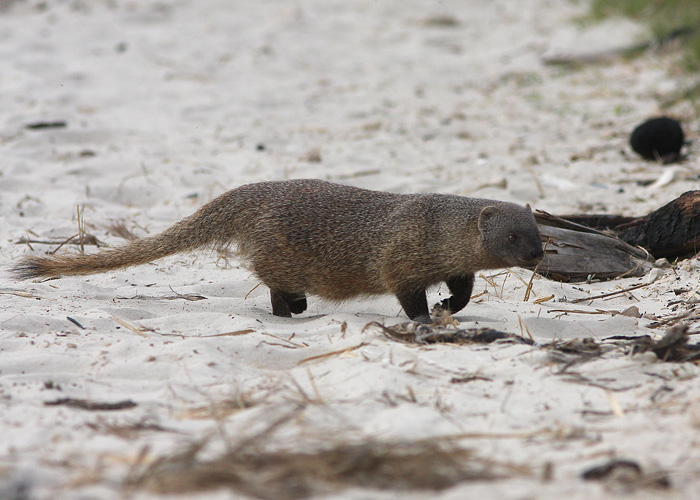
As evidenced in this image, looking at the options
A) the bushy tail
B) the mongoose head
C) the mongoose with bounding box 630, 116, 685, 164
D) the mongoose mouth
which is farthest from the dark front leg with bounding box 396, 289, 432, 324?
the mongoose with bounding box 630, 116, 685, 164

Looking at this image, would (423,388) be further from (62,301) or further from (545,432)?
(62,301)

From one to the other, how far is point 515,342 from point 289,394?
1.10 m

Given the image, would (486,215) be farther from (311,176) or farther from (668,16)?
(668,16)

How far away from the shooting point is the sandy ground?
229cm

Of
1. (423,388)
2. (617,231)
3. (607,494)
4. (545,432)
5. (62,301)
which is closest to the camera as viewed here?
(607,494)

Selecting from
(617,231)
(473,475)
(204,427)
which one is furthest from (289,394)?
(617,231)

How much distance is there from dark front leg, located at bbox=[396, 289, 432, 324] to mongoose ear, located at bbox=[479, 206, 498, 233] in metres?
0.49

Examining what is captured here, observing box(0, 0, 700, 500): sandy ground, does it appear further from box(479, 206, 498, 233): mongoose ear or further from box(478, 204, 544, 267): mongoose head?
box(479, 206, 498, 233): mongoose ear

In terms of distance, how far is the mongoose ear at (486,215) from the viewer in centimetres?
400

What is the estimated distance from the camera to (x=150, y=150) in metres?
7.44

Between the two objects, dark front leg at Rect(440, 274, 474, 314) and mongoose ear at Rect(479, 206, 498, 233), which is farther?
dark front leg at Rect(440, 274, 474, 314)

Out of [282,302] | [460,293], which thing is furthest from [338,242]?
[460,293]

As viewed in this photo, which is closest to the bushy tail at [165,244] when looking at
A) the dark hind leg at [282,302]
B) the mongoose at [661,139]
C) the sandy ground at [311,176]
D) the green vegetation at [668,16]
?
the sandy ground at [311,176]

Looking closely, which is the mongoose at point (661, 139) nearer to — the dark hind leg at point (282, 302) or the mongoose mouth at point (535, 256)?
the mongoose mouth at point (535, 256)
